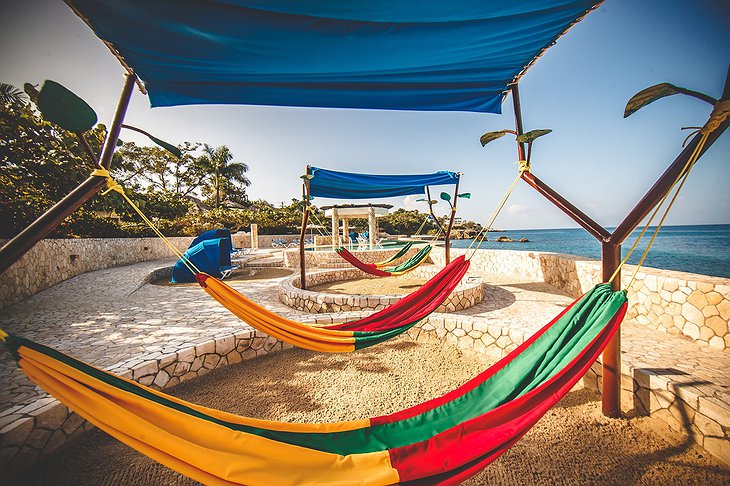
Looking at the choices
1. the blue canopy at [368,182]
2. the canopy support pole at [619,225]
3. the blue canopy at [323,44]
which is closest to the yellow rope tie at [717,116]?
the canopy support pole at [619,225]

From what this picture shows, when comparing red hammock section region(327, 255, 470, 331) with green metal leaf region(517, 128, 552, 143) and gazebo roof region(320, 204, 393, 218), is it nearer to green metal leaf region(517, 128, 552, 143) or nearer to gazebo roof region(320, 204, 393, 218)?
green metal leaf region(517, 128, 552, 143)

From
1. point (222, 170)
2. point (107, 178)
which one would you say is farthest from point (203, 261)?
point (222, 170)

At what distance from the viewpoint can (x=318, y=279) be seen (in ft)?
17.8

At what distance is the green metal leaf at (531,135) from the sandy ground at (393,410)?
1.76m

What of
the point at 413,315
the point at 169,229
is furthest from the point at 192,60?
the point at 169,229

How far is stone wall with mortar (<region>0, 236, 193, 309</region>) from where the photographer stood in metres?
3.76

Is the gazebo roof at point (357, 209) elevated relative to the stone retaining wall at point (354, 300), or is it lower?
elevated

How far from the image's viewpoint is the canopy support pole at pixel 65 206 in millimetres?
978

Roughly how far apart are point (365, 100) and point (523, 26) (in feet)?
3.50

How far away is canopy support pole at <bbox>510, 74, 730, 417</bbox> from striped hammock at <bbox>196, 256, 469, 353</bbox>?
110 cm

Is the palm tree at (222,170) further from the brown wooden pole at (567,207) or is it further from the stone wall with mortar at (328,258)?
the brown wooden pole at (567,207)

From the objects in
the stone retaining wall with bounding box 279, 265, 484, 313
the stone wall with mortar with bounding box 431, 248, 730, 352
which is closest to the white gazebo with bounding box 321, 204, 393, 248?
the stone retaining wall with bounding box 279, 265, 484, 313

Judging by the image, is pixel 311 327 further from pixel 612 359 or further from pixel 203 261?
pixel 203 261

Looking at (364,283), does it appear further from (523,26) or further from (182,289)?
(523,26)
